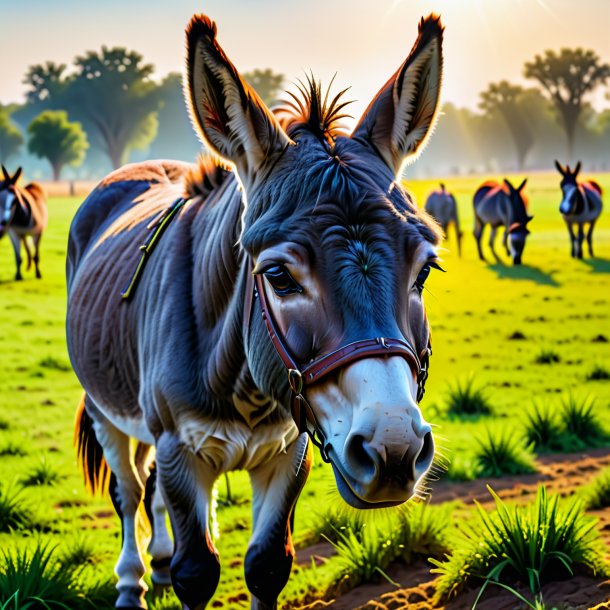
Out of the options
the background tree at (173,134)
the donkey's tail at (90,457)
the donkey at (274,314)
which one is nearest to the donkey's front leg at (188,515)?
the donkey at (274,314)

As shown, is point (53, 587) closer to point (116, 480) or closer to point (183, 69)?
point (116, 480)

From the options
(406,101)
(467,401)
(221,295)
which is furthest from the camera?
(467,401)

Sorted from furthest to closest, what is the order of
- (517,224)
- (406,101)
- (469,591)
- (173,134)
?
1. (173,134)
2. (517,224)
3. (469,591)
4. (406,101)

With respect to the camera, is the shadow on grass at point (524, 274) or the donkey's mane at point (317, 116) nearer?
the donkey's mane at point (317, 116)

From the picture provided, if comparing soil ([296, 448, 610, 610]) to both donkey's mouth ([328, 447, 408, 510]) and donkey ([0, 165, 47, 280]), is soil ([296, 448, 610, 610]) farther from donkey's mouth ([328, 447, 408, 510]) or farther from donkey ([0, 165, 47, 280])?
donkey ([0, 165, 47, 280])

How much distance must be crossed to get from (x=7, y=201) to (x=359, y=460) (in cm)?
1486

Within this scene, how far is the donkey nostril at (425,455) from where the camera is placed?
2180 millimetres

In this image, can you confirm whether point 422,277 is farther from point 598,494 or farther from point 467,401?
point 467,401

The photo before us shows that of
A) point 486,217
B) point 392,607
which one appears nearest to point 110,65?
point 486,217

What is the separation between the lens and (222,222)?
123 inches

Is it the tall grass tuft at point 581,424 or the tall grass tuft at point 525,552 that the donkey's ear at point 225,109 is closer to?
the tall grass tuft at point 525,552

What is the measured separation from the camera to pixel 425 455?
86.9 inches

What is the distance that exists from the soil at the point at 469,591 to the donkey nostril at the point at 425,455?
170 cm

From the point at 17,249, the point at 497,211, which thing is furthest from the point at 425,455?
the point at 497,211
